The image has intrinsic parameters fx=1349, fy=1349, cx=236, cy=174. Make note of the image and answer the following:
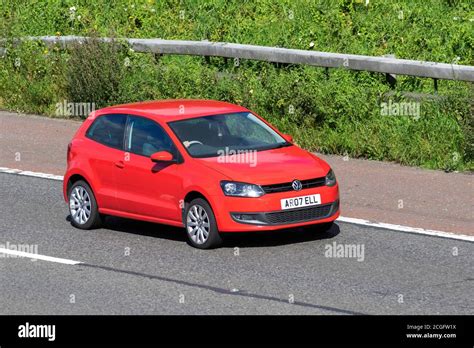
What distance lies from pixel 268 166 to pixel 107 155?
88.9 inches

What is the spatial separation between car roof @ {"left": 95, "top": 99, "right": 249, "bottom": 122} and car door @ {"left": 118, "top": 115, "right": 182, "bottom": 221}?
0.13 metres

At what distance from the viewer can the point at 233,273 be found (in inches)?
546

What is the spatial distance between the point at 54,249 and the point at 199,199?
1.82 m

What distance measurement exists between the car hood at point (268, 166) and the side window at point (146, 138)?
65 cm

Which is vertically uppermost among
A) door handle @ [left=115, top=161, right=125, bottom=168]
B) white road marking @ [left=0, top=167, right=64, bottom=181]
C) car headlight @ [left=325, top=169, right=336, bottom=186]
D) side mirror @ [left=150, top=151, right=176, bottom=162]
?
side mirror @ [left=150, top=151, right=176, bottom=162]

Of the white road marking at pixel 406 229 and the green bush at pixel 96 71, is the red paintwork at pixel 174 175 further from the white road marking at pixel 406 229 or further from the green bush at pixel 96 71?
the green bush at pixel 96 71

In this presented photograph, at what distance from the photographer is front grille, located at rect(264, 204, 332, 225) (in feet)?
48.1

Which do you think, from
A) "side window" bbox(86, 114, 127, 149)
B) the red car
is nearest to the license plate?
the red car

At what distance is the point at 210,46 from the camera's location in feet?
74.4

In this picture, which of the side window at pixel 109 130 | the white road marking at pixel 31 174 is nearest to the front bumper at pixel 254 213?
the side window at pixel 109 130

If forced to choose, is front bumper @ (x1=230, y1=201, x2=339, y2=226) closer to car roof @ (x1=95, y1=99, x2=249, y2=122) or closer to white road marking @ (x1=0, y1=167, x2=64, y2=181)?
car roof @ (x1=95, y1=99, x2=249, y2=122)

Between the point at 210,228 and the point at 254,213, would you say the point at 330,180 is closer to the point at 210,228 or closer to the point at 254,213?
the point at 254,213

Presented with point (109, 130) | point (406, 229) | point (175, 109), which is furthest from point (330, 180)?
point (109, 130)
